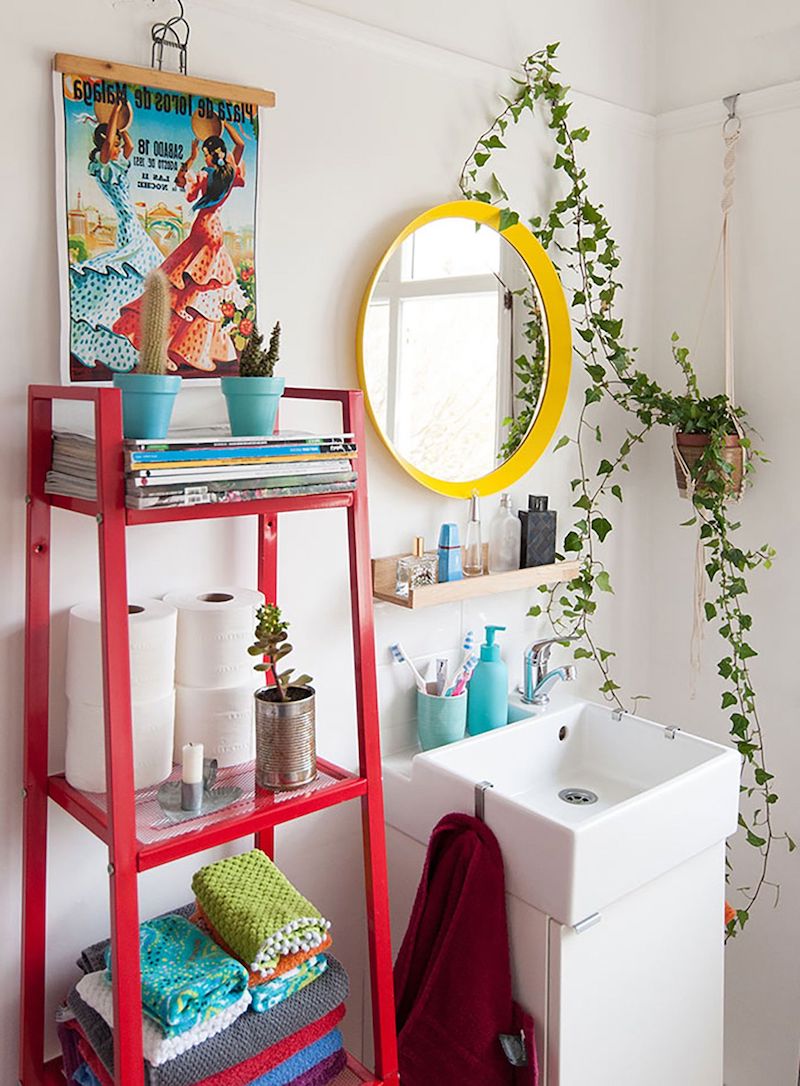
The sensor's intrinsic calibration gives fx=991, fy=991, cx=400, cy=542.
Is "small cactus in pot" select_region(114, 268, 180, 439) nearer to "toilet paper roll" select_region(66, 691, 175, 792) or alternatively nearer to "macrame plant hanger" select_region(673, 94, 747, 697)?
"toilet paper roll" select_region(66, 691, 175, 792)

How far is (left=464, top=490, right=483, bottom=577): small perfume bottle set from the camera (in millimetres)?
1908

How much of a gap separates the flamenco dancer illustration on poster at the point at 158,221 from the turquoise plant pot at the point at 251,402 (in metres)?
0.23

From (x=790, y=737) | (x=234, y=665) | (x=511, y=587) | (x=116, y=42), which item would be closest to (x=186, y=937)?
(x=234, y=665)

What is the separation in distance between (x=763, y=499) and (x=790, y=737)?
1.71 ft

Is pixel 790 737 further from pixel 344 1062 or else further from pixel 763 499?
pixel 344 1062

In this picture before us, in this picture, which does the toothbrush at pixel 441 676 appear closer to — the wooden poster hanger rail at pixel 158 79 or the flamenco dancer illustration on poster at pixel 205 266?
the flamenco dancer illustration on poster at pixel 205 266

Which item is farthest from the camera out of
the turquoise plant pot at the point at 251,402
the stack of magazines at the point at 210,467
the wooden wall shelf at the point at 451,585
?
the wooden wall shelf at the point at 451,585

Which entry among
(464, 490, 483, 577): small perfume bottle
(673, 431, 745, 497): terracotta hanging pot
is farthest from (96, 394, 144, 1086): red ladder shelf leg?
(673, 431, 745, 497): terracotta hanging pot

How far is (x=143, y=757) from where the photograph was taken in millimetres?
1354

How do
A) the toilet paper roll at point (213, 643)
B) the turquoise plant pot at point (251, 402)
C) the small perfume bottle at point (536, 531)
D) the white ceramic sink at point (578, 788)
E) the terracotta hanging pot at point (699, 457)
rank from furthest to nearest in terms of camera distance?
1. the terracotta hanging pot at point (699, 457)
2. the small perfume bottle at point (536, 531)
3. the white ceramic sink at point (578, 788)
4. the toilet paper roll at point (213, 643)
5. the turquoise plant pot at point (251, 402)

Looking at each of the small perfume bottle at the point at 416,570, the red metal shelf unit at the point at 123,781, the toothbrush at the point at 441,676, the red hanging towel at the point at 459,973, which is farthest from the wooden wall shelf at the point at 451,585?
the red hanging towel at the point at 459,973

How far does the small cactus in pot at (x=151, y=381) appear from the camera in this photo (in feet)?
3.92

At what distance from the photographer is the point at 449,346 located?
1.87 m

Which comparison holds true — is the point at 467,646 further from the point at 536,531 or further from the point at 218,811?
the point at 218,811
